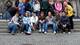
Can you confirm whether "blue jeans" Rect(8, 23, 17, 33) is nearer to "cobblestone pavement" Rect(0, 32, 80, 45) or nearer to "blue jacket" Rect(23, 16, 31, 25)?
"cobblestone pavement" Rect(0, 32, 80, 45)

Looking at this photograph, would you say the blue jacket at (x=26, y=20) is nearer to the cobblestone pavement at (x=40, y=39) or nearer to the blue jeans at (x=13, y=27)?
the blue jeans at (x=13, y=27)

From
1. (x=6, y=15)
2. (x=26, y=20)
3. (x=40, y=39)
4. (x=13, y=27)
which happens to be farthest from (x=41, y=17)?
(x=6, y=15)

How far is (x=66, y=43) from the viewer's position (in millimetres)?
15062

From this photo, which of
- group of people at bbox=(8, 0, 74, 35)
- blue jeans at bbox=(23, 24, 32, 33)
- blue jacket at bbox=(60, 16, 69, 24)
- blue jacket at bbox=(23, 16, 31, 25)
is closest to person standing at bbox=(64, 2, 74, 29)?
group of people at bbox=(8, 0, 74, 35)

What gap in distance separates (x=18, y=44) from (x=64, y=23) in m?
3.55

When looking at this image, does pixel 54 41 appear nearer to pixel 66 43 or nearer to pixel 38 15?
pixel 66 43

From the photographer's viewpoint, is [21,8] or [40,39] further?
[21,8]

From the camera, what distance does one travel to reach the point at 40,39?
15.9m

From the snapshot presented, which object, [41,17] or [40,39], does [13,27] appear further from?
[40,39]

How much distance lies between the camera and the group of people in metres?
17.2

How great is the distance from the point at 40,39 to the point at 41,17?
6.75 ft

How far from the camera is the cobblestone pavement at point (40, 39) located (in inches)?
594

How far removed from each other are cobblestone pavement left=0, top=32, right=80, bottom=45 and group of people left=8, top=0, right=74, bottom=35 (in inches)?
17.7

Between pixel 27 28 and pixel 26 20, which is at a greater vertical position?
pixel 26 20
